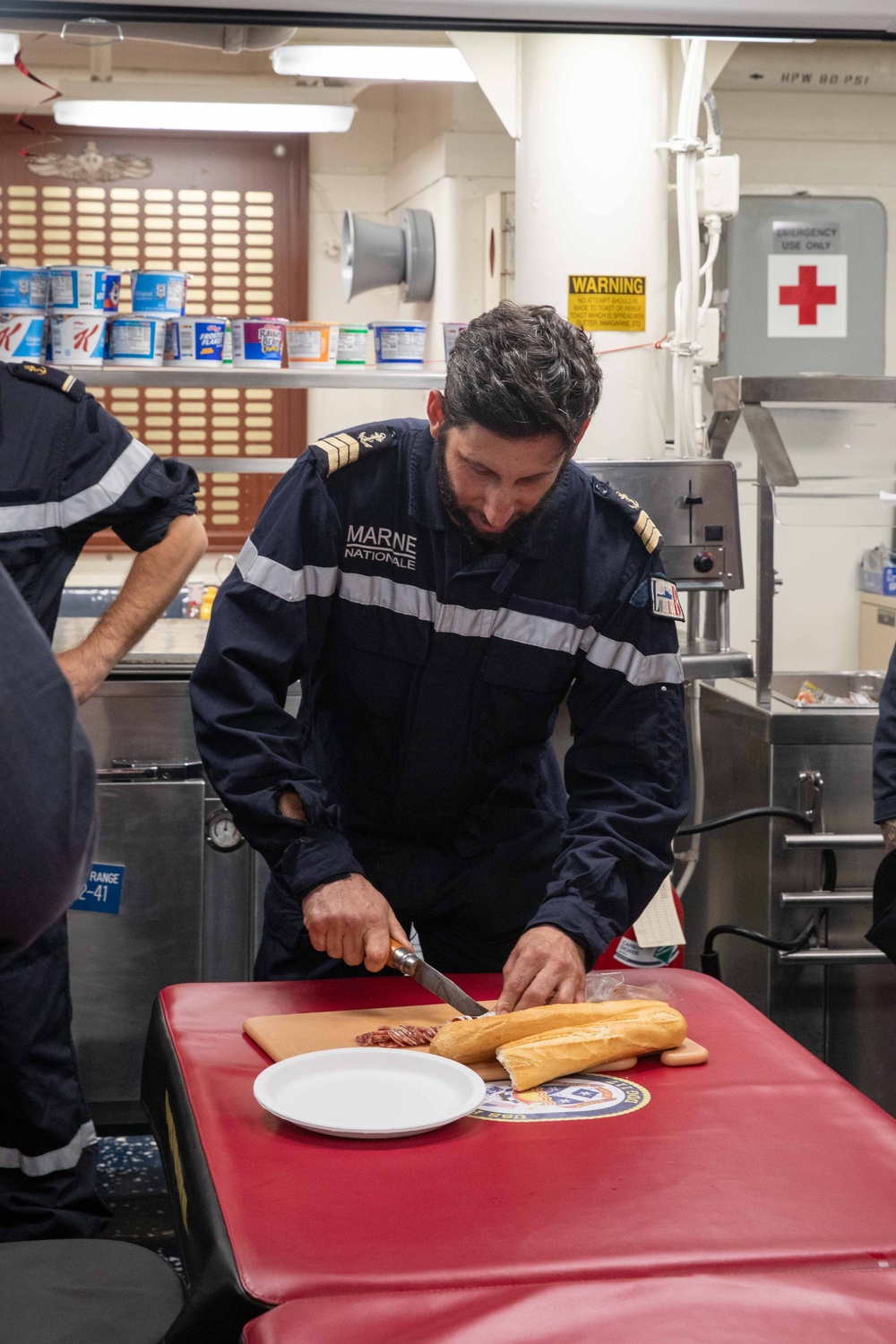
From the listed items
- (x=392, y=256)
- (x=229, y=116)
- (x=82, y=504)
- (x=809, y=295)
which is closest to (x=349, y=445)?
(x=82, y=504)

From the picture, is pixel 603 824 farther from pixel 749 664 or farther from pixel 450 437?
pixel 749 664

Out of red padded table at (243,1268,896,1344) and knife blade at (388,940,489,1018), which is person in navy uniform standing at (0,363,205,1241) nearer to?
knife blade at (388,940,489,1018)

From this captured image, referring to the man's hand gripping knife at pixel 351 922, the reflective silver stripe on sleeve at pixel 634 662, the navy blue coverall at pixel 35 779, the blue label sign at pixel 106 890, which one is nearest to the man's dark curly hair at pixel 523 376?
the reflective silver stripe on sleeve at pixel 634 662

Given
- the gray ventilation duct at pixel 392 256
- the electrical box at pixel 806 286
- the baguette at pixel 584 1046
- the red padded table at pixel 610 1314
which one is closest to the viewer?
the red padded table at pixel 610 1314

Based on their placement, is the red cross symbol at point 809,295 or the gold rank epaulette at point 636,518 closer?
the gold rank epaulette at point 636,518

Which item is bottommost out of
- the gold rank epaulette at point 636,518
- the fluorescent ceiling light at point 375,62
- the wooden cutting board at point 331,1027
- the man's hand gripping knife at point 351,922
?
the wooden cutting board at point 331,1027

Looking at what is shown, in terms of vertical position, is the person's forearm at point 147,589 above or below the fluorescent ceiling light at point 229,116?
below

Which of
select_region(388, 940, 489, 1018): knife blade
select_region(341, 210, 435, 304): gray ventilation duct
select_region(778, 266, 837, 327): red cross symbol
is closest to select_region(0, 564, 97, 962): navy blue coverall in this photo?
select_region(388, 940, 489, 1018): knife blade

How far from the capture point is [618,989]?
62.4 inches

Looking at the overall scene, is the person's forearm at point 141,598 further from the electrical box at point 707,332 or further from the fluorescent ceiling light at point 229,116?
→ the fluorescent ceiling light at point 229,116

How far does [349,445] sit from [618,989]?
32.0 inches

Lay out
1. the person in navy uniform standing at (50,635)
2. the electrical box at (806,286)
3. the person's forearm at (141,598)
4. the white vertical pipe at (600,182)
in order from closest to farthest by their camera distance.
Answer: the person in navy uniform standing at (50,635) → the person's forearm at (141,598) → the white vertical pipe at (600,182) → the electrical box at (806,286)

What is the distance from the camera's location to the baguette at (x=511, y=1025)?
1325mm

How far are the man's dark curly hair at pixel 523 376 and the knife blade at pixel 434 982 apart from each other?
0.63 meters
